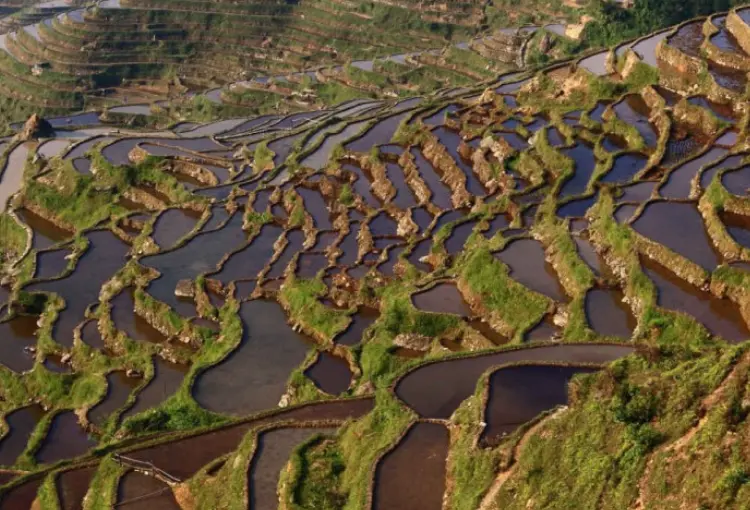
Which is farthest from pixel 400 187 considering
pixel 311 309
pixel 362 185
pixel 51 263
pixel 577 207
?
pixel 51 263

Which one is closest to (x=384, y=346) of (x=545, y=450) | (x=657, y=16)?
(x=545, y=450)

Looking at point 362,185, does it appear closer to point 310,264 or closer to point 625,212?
point 310,264

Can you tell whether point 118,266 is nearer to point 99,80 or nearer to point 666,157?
point 666,157

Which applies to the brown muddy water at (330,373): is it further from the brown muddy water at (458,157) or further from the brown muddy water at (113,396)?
the brown muddy water at (458,157)

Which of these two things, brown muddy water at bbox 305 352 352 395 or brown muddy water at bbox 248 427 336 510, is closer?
brown muddy water at bbox 248 427 336 510

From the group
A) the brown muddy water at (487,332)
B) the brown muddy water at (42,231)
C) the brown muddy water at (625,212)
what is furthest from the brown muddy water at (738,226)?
the brown muddy water at (42,231)

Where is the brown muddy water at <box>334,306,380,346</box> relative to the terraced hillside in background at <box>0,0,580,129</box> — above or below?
above

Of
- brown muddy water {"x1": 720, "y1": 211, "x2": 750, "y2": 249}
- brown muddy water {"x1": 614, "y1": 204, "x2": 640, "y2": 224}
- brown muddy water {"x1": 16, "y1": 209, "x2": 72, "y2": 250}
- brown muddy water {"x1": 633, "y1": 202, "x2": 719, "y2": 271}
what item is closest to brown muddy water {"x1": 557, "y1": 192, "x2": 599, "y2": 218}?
brown muddy water {"x1": 614, "y1": 204, "x2": 640, "y2": 224}

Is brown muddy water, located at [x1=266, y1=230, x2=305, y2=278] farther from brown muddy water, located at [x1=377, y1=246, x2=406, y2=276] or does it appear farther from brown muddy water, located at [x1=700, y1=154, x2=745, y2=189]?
brown muddy water, located at [x1=700, y1=154, x2=745, y2=189]
